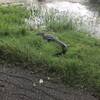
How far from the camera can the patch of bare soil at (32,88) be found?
16.4 feet

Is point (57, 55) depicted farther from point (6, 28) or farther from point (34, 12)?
point (34, 12)

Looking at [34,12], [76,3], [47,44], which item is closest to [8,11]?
[34,12]

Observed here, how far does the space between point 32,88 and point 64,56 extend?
1.38 metres

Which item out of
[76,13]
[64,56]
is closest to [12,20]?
[64,56]

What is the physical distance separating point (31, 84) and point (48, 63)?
0.77 m

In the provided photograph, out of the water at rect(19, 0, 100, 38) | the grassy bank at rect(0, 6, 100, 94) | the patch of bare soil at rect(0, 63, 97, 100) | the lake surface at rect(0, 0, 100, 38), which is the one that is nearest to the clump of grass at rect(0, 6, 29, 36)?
the grassy bank at rect(0, 6, 100, 94)

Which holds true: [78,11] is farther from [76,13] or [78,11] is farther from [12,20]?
[12,20]

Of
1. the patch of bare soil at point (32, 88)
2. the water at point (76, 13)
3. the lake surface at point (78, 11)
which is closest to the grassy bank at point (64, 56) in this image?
the patch of bare soil at point (32, 88)

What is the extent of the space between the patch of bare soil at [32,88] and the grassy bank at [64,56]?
270 millimetres

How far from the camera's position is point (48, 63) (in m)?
6.00

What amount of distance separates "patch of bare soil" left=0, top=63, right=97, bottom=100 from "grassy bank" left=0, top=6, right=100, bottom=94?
10.6 inches

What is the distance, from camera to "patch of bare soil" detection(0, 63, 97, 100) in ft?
16.4

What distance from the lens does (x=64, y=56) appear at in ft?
21.0

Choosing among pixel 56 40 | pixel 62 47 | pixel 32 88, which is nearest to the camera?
pixel 32 88
